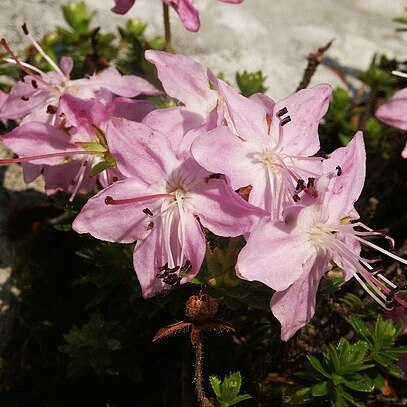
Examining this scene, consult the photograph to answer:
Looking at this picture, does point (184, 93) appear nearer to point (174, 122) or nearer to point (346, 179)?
point (174, 122)

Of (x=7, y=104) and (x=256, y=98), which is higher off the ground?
(x=256, y=98)

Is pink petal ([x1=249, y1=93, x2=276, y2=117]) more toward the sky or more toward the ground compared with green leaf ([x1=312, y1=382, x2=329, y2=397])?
more toward the sky

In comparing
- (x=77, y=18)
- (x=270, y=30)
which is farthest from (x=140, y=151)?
(x=270, y=30)

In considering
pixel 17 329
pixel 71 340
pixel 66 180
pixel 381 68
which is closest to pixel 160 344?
pixel 71 340

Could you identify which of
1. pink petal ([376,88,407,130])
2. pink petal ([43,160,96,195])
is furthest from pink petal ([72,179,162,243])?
pink petal ([376,88,407,130])

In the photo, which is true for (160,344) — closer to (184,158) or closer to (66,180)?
(66,180)

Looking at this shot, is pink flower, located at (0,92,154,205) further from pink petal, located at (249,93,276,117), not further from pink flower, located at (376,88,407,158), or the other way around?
pink flower, located at (376,88,407,158)

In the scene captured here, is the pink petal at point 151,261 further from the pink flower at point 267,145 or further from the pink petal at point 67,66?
the pink petal at point 67,66
